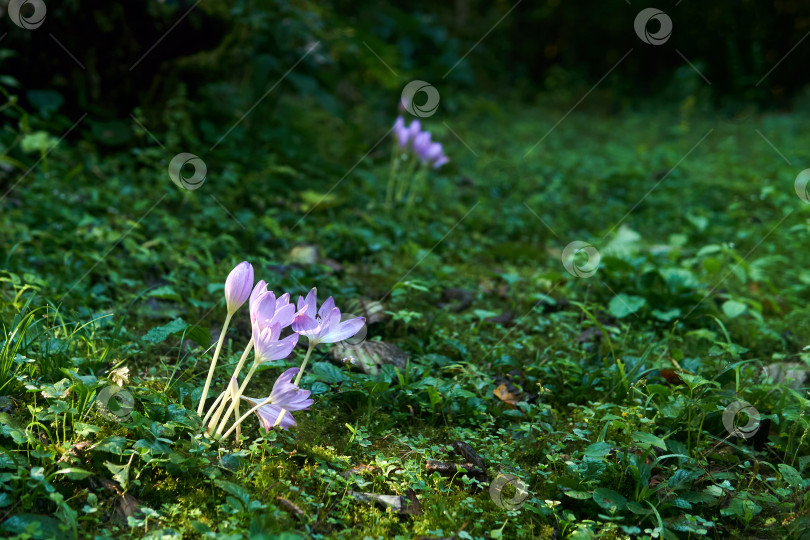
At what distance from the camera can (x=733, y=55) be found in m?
9.34

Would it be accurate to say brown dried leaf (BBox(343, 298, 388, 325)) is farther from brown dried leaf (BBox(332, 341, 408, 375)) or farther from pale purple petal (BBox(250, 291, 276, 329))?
pale purple petal (BBox(250, 291, 276, 329))

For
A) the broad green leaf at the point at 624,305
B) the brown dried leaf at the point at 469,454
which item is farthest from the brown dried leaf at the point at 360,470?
the broad green leaf at the point at 624,305

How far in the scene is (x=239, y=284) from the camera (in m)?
1.65

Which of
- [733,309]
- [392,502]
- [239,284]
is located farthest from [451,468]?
[733,309]

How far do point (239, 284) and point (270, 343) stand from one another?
166 millimetres

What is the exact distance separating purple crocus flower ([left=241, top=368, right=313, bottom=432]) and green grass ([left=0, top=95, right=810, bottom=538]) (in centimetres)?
5

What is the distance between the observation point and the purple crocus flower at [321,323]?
1680 mm

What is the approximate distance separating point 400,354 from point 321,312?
543mm

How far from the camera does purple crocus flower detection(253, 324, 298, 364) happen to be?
1.61 m

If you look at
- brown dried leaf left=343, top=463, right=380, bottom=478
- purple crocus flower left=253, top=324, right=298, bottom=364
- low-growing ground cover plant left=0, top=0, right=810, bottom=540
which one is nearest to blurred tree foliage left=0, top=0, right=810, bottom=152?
→ low-growing ground cover plant left=0, top=0, right=810, bottom=540

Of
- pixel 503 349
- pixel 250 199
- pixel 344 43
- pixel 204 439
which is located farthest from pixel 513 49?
pixel 204 439

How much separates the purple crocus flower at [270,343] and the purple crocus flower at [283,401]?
0.18ft

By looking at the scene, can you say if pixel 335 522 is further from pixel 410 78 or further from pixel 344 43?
pixel 410 78

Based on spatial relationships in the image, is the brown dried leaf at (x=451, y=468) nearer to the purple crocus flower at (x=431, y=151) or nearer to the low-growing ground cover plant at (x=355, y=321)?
the low-growing ground cover plant at (x=355, y=321)
